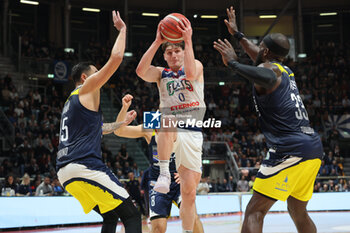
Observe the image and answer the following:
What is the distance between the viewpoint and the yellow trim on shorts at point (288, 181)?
15.0ft

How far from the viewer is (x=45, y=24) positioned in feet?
88.8

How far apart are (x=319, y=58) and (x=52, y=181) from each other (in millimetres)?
18848

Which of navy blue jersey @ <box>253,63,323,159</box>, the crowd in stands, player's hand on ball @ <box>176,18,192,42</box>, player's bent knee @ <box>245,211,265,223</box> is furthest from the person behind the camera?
the crowd in stands

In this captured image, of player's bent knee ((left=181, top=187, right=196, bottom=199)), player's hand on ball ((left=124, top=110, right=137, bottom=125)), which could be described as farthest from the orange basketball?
player's bent knee ((left=181, top=187, right=196, bottom=199))

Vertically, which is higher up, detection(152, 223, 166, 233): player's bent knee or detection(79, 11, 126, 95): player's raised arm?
detection(79, 11, 126, 95): player's raised arm

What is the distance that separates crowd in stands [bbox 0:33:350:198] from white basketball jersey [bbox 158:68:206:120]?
29.6 feet

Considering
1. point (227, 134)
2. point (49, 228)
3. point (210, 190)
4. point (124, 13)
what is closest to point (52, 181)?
point (49, 228)

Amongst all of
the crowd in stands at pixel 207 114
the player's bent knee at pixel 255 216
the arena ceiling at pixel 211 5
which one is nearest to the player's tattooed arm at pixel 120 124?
the player's bent knee at pixel 255 216

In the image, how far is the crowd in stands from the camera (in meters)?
16.5

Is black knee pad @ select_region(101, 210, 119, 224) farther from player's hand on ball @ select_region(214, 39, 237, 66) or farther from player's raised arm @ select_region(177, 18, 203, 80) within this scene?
player's hand on ball @ select_region(214, 39, 237, 66)

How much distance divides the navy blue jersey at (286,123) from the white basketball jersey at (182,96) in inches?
39.3

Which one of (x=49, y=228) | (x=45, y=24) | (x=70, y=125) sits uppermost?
(x=45, y=24)

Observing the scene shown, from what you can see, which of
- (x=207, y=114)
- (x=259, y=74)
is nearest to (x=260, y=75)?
(x=259, y=74)

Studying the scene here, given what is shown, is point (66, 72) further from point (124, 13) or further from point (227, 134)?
point (227, 134)
